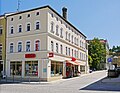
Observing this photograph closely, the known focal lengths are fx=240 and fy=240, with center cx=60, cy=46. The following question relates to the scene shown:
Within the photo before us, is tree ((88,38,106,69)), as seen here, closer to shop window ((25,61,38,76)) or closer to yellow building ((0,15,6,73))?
yellow building ((0,15,6,73))

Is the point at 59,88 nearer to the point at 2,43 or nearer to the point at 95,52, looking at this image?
the point at 2,43

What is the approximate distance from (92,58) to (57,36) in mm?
49053

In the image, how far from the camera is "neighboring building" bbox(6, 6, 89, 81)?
35.6 metres

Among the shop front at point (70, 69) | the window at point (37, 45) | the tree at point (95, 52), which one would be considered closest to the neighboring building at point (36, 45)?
the window at point (37, 45)

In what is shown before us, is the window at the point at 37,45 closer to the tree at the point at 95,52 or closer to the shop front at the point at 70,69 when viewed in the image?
the shop front at the point at 70,69

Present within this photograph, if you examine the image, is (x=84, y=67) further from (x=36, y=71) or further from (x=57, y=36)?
(x=36, y=71)

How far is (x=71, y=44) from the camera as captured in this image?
49.4 metres

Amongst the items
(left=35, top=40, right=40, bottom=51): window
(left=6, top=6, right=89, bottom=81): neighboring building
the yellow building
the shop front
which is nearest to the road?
(left=6, top=6, right=89, bottom=81): neighboring building

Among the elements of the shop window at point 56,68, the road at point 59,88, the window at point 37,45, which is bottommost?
the road at point 59,88

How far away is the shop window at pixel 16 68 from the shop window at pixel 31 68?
55.9 inches

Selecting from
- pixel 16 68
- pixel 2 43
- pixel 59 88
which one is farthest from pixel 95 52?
pixel 59 88

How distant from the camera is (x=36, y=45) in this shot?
3653cm

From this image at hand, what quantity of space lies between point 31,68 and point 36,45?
141 inches

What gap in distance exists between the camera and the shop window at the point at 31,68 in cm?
3609
